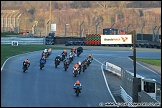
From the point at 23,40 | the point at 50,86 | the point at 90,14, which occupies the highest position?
the point at 90,14

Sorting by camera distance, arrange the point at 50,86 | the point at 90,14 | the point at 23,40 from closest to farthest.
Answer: the point at 50,86 < the point at 23,40 < the point at 90,14

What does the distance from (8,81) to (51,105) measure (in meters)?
7.84

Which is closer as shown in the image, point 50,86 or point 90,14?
point 50,86

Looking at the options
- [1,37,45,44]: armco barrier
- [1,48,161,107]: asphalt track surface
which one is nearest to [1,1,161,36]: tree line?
[1,37,45,44]: armco barrier

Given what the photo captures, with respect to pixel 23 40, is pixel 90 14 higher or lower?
higher

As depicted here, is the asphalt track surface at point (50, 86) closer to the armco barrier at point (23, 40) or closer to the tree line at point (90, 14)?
the armco barrier at point (23, 40)

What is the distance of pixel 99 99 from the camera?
2530 cm

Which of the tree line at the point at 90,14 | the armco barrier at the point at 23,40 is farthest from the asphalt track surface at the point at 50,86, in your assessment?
the tree line at the point at 90,14

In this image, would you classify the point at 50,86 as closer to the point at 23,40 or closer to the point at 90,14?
the point at 23,40

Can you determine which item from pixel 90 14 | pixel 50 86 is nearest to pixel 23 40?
pixel 90 14

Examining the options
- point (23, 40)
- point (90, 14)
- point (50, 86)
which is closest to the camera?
point (50, 86)

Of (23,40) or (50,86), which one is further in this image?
(23,40)

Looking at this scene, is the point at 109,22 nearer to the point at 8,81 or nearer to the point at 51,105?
the point at 8,81

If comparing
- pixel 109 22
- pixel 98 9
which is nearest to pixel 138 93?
pixel 109 22
